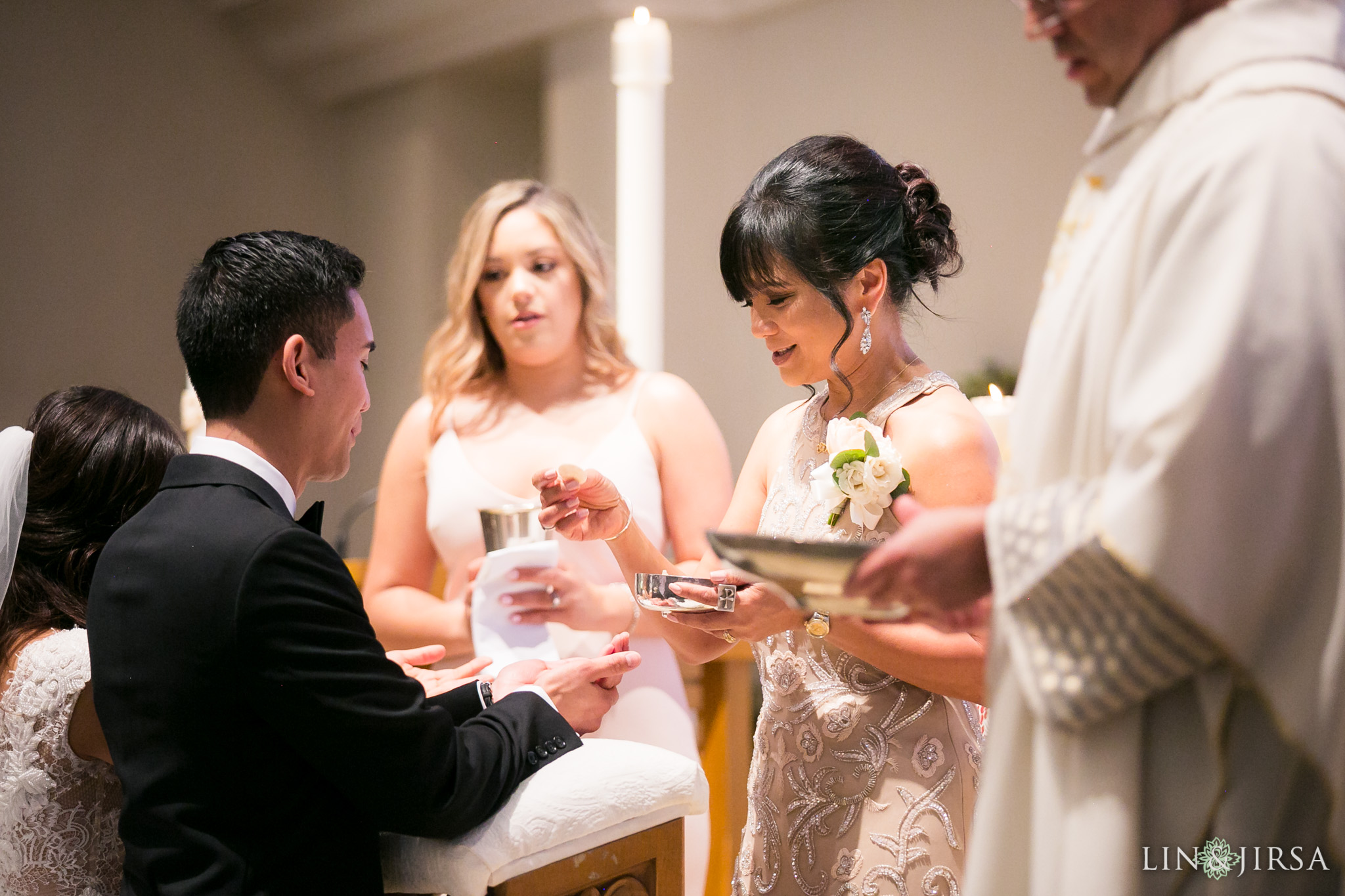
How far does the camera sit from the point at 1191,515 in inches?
36.7

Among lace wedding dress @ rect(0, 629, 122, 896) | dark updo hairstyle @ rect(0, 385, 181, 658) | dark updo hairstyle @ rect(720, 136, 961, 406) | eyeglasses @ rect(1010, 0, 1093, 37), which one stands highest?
eyeglasses @ rect(1010, 0, 1093, 37)

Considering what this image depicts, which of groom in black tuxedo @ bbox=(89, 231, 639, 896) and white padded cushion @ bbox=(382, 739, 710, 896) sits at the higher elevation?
groom in black tuxedo @ bbox=(89, 231, 639, 896)

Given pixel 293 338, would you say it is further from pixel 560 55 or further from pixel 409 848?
pixel 560 55

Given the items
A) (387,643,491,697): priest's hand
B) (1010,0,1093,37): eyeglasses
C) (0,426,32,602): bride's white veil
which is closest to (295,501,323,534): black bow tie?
(387,643,491,697): priest's hand

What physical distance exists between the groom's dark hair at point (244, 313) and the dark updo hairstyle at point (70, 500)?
0.47 metres

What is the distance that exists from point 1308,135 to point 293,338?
1470 millimetres

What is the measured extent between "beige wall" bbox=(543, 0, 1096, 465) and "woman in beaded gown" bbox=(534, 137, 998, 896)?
9.98ft

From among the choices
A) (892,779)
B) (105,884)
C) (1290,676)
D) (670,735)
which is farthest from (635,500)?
(1290,676)

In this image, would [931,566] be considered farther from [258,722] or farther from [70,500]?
[70,500]

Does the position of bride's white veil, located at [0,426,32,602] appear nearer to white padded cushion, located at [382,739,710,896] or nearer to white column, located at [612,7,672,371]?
white padded cushion, located at [382,739,710,896]

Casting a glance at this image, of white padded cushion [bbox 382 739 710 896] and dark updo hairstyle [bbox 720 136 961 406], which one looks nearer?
white padded cushion [bbox 382 739 710 896]

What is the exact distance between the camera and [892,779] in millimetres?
1905

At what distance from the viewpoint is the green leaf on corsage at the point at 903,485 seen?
1.86 m

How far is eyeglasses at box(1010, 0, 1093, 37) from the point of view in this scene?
111cm
